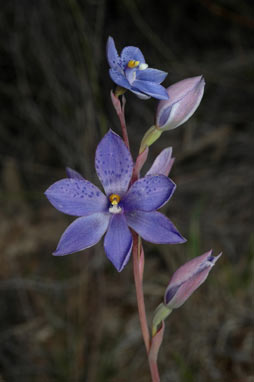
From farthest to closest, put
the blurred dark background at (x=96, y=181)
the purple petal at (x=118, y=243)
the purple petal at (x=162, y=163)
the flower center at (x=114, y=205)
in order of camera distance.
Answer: the blurred dark background at (x=96, y=181)
the purple petal at (x=162, y=163)
the flower center at (x=114, y=205)
the purple petal at (x=118, y=243)

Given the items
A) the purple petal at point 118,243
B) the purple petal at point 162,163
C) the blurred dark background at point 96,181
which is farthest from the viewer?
the blurred dark background at point 96,181

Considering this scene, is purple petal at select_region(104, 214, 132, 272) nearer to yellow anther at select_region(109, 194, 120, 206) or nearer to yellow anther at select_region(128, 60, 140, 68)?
yellow anther at select_region(109, 194, 120, 206)

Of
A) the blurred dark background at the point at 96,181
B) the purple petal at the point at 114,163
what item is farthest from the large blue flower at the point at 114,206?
the blurred dark background at the point at 96,181

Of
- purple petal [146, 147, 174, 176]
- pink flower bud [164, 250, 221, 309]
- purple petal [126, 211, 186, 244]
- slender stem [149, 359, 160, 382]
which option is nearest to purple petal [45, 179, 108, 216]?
purple petal [126, 211, 186, 244]

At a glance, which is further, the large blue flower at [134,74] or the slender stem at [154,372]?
the slender stem at [154,372]

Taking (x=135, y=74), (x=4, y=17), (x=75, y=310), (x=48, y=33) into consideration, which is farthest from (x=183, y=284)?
(x=4, y=17)

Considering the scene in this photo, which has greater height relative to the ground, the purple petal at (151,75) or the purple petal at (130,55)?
the purple petal at (130,55)

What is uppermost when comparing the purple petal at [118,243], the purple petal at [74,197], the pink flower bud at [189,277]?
the purple petal at [74,197]

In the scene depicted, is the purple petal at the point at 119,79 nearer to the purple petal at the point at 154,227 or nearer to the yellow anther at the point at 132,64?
the yellow anther at the point at 132,64
